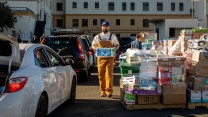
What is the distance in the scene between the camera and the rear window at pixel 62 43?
14888 millimetres

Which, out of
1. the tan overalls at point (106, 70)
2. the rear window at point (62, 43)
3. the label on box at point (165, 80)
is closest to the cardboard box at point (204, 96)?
the label on box at point (165, 80)

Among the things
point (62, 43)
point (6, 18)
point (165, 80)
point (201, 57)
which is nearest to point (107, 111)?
point (165, 80)

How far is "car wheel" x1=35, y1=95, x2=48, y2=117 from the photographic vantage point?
22.8ft

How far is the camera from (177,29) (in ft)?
196

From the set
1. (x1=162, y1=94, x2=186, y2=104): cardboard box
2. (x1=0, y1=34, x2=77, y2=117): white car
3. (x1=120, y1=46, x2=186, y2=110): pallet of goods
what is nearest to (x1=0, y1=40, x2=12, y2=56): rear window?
(x1=0, y1=34, x2=77, y2=117): white car

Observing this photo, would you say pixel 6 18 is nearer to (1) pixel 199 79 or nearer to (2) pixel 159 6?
(1) pixel 199 79

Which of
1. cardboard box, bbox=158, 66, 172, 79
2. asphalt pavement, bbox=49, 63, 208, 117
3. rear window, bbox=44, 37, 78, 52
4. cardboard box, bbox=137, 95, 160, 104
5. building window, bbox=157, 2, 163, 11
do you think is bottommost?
asphalt pavement, bbox=49, 63, 208, 117

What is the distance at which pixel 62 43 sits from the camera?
590 inches

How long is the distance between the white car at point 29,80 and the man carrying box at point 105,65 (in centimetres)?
204

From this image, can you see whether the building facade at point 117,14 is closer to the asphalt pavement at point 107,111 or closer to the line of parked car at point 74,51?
the line of parked car at point 74,51

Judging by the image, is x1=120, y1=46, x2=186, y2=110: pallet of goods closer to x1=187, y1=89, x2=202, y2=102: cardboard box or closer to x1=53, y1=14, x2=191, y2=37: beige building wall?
x1=187, y1=89, x2=202, y2=102: cardboard box

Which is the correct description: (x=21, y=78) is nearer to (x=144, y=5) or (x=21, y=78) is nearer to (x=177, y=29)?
(x=177, y=29)

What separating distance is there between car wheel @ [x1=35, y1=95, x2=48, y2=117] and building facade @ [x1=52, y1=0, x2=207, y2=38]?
8467 cm

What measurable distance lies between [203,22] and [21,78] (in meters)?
62.4
